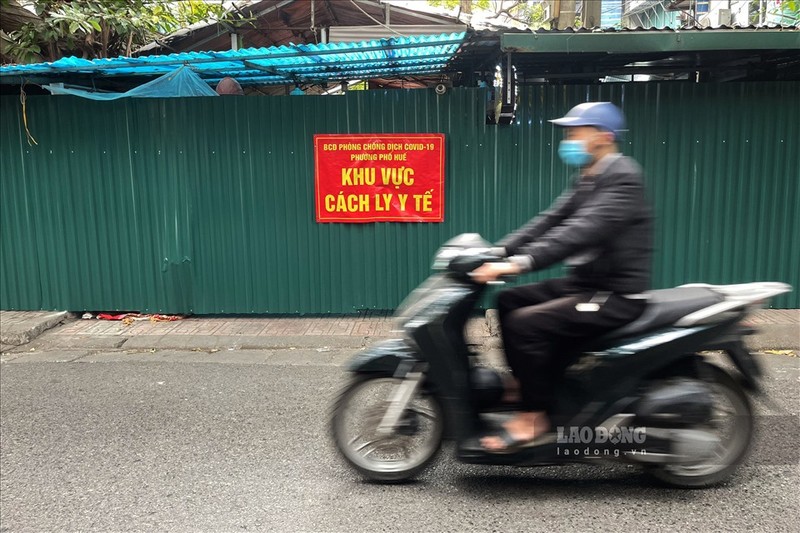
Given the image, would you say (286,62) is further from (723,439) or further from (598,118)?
(723,439)

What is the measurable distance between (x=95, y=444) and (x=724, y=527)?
3.63 metres

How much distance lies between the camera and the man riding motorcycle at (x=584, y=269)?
113 inches

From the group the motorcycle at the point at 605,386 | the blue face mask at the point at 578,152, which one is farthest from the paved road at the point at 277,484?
the blue face mask at the point at 578,152

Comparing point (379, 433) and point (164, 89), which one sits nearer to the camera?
point (379, 433)

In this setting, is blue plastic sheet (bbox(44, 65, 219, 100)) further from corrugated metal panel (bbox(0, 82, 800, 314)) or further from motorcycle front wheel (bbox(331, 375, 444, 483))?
motorcycle front wheel (bbox(331, 375, 444, 483))

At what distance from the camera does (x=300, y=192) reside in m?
6.57

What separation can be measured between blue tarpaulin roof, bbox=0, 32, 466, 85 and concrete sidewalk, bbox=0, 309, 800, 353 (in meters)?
2.61

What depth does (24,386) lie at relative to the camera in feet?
16.5

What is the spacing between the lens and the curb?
6199 mm

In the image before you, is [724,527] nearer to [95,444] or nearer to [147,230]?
[95,444]

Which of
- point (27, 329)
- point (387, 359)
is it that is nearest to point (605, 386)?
point (387, 359)

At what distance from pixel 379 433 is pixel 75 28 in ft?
19.3

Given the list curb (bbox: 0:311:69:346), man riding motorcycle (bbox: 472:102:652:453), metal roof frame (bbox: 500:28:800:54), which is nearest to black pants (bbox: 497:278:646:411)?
man riding motorcycle (bbox: 472:102:652:453)

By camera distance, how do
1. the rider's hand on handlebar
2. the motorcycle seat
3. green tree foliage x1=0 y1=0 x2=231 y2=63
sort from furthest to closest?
green tree foliage x1=0 y1=0 x2=231 y2=63, the motorcycle seat, the rider's hand on handlebar
